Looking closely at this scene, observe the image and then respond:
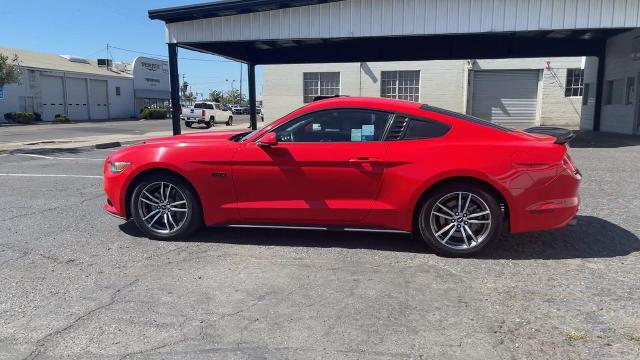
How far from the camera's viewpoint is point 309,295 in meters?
4.02

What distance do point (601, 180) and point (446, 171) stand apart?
6027mm

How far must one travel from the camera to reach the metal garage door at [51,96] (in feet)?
152

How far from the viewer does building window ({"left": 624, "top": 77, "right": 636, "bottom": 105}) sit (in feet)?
65.4

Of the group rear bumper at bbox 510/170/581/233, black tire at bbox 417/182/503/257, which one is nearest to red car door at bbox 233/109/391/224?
black tire at bbox 417/182/503/257

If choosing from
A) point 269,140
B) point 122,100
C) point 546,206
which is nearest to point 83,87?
point 122,100

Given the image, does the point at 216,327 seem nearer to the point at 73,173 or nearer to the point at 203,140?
the point at 203,140

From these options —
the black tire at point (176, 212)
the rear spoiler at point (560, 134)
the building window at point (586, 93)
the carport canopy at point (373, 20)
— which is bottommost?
the black tire at point (176, 212)

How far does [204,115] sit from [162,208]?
98.8 feet

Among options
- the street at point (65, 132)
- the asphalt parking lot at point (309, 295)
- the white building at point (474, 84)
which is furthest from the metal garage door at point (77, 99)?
the asphalt parking lot at point (309, 295)

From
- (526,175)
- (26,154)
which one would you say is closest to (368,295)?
(526,175)

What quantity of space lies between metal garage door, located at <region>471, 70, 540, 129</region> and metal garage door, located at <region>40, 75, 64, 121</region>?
3796 cm

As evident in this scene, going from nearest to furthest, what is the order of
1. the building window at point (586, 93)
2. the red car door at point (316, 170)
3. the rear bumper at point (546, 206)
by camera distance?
the rear bumper at point (546, 206) < the red car door at point (316, 170) < the building window at point (586, 93)

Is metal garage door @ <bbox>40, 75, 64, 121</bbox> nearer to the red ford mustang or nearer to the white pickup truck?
the white pickup truck

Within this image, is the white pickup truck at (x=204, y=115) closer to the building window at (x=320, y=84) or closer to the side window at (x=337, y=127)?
the building window at (x=320, y=84)
